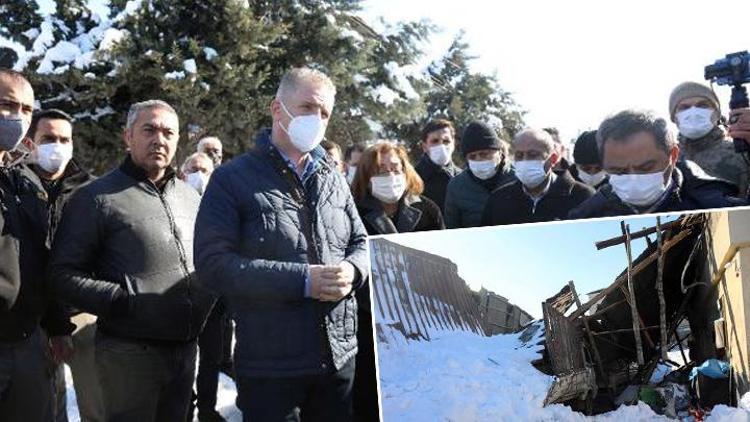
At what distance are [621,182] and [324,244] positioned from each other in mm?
1060

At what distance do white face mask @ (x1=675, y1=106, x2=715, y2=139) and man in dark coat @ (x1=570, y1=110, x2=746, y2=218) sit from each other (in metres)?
1.13

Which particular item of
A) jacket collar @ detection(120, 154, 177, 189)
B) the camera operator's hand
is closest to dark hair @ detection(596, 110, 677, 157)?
the camera operator's hand

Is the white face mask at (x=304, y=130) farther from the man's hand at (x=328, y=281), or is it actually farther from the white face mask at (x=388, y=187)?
the white face mask at (x=388, y=187)

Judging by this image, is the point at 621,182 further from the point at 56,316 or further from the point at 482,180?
the point at 56,316

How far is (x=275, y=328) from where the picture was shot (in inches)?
93.4

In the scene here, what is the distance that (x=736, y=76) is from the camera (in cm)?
308

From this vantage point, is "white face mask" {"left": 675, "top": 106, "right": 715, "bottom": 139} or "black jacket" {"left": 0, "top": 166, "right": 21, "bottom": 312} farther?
"white face mask" {"left": 675, "top": 106, "right": 715, "bottom": 139}

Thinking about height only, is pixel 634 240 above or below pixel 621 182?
below

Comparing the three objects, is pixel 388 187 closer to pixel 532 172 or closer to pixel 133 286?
pixel 532 172

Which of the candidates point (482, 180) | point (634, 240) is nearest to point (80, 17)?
point (482, 180)

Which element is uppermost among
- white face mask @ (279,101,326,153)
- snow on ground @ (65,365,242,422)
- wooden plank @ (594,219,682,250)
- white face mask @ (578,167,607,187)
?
white face mask @ (279,101,326,153)

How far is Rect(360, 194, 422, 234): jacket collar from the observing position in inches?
128

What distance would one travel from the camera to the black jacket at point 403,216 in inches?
128

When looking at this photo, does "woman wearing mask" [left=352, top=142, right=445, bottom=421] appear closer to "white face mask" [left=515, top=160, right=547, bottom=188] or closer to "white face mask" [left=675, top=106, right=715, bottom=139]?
"white face mask" [left=515, top=160, right=547, bottom=188]
